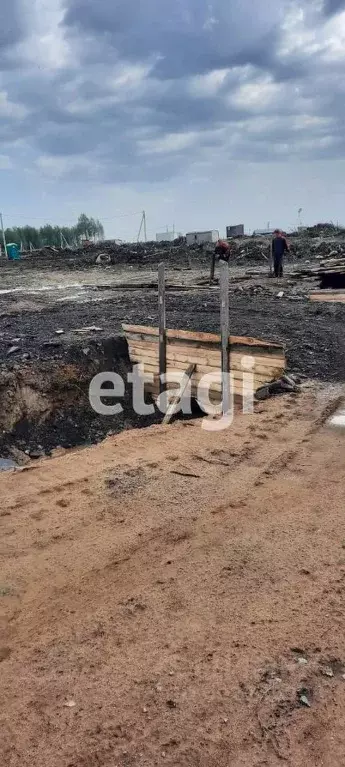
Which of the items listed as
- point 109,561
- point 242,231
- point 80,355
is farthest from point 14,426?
point 242,231

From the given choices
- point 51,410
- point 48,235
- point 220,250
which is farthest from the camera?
point 48,235

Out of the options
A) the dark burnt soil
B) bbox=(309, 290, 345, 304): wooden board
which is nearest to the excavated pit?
the dark burnt soil

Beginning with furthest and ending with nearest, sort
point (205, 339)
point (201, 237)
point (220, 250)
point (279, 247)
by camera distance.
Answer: point (201, 237) < point (279, 247) < point (220, 250) < point (205, 339)

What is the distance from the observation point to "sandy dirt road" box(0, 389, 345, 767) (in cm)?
257

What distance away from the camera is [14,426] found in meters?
8.13

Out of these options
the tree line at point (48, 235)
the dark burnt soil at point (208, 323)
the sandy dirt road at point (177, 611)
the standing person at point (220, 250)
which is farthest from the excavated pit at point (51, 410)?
the tree line at point (48, 235)

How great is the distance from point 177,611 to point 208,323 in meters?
7.42

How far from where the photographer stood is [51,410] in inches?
332

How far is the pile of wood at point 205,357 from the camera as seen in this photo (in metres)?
7.56

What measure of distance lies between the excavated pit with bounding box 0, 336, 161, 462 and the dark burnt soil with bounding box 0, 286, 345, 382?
0.32 metres

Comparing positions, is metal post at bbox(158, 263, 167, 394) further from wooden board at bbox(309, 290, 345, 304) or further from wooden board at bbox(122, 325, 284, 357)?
wooden board at bbox(309, 290, 345, 304)

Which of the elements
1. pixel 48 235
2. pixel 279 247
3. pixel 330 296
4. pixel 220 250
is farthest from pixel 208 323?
pixel 48 235

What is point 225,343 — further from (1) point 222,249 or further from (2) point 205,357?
(1) point 222,249

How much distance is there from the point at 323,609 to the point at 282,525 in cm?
101
